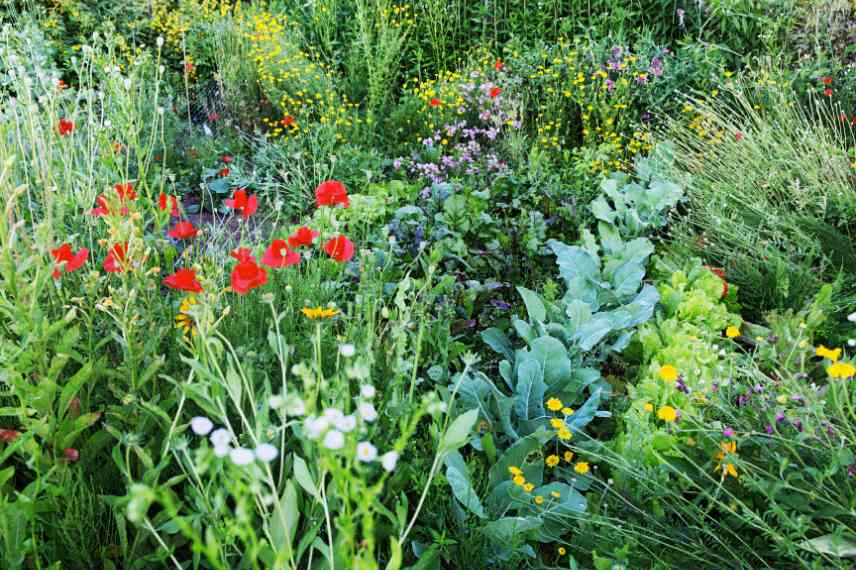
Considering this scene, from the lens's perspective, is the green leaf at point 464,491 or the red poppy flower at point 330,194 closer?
the green leaf at point 464,491

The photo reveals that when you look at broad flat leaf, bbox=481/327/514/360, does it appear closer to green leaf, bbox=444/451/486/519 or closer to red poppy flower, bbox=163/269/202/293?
green leaf, bbox=444/451/486/519

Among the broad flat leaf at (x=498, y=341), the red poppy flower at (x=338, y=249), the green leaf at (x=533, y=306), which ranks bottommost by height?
the broad flat leaf at (x=498, y=341)

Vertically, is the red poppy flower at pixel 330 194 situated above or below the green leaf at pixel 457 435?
above

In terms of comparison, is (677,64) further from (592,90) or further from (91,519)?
(91,519)

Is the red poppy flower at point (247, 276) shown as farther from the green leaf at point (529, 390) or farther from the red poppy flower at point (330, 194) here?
the green leaf at point (529, 390)

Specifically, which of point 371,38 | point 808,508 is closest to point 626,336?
point 808,508

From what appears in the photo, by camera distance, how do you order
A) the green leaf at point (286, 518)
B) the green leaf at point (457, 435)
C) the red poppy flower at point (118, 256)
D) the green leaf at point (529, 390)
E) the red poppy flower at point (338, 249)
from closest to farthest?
the green leaf at point (457, 435) → the green leaf at point (286, 518) → the red poppy flower at point (118, 256) → the red poppy flower at point (338, 249) → the green leaf at point (529, 390)

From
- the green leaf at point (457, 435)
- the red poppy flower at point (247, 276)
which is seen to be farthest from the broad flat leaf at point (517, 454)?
the red poppy flower at point (247, 276)

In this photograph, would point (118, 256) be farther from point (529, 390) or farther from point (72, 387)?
point (529, 390)

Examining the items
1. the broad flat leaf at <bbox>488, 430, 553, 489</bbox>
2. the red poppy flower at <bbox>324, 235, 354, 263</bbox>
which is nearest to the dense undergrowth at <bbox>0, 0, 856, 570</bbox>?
the broad flat leaf at <bbox>488, 430, 553, 489</bbox>

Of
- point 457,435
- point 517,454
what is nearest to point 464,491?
point 517,454

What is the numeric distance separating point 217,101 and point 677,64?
128 inches

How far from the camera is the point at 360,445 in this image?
3.12ft

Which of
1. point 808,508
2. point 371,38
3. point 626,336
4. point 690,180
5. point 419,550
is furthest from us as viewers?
point 371,38
